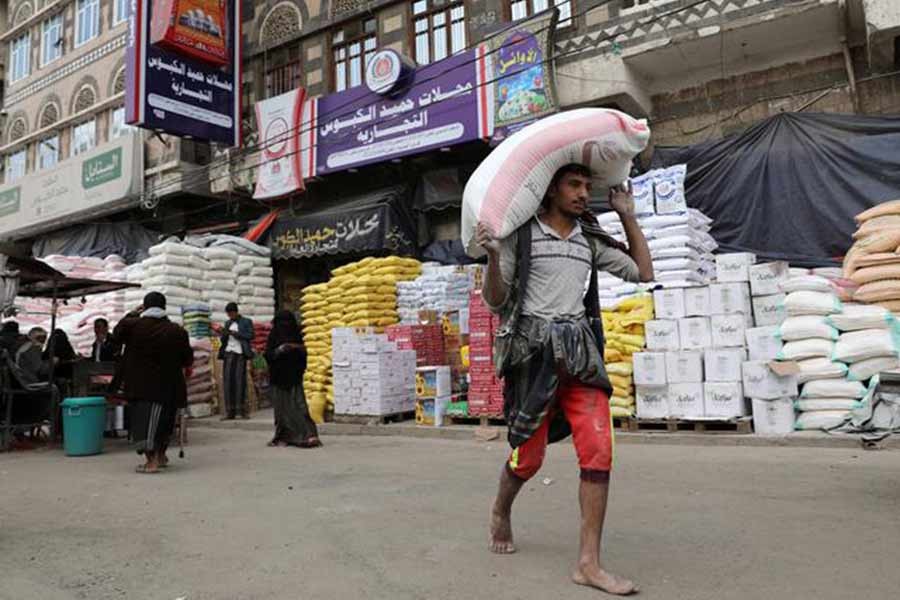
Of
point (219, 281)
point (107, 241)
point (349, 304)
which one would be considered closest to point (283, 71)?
point (219, 281)

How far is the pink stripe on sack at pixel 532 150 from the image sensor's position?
2.77m

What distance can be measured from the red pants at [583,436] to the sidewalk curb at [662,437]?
13.4 ft

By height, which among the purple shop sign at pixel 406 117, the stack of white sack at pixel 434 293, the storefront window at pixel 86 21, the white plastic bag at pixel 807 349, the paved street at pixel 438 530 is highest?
the storefront window at pixel 86 21

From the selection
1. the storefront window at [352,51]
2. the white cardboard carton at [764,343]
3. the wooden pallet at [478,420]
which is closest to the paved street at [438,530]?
the white cardboard carton at [764,343]

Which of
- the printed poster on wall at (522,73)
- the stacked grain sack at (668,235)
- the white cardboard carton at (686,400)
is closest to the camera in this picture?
the white cardboard carton at (686,400)

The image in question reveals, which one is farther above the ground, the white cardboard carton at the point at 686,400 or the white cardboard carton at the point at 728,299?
the white cardboard carton at the point at 728,299

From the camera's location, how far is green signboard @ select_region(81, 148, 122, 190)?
1709cm

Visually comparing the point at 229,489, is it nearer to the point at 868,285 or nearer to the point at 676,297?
the point at 676,297

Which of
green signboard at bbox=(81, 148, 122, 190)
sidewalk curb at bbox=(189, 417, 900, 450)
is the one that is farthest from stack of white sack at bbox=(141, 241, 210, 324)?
green signboard at bbox=(81, 148, 122, 190)

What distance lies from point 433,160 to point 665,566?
11045 millimetres

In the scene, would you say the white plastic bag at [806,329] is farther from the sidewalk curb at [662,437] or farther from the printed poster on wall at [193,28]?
the printed poster on wall at [193,28]

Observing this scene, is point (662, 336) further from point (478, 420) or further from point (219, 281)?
point (219, 281)

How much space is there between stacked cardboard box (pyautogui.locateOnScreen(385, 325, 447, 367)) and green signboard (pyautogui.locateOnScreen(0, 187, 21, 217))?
1621 centimetres

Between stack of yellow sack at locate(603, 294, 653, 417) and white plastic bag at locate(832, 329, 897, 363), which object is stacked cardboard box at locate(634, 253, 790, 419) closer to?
stack of yellow sack at locate(603, 294, 653, 417)
